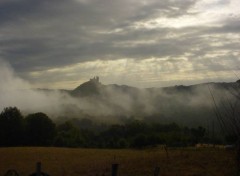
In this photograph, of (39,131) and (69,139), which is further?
(69,139)

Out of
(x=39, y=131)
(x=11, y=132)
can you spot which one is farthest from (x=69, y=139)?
(x=11, y=132)

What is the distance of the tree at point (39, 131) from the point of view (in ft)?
285

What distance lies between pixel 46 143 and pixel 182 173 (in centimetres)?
6340

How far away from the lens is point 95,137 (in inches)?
4405

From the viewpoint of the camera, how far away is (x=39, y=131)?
87.8 meters

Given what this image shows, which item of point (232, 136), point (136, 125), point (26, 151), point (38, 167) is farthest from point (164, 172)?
point (136, 125)

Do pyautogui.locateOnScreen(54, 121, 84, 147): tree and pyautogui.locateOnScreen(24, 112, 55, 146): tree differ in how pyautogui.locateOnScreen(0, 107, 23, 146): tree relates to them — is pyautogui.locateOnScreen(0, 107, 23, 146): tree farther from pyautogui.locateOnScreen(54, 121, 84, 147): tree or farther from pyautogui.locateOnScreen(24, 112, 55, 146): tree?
pyautogui.locateOnScreen(54, 121, 84, 147): tree

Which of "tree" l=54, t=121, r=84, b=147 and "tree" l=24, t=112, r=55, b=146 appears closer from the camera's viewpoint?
"tree" l=54, t=121, r=84, b=147

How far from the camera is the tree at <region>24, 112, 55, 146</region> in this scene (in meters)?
86.9

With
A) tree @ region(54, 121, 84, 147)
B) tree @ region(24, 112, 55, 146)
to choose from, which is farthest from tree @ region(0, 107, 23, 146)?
tree @ region(54, 121, 84, 147)

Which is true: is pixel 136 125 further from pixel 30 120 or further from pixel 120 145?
pixel 30 120

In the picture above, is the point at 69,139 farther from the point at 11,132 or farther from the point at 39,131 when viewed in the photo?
the point at 11,132

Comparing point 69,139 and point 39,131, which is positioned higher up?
point 39,131

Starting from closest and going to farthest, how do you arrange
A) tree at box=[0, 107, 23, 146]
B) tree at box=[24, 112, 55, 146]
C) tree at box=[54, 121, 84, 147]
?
tree at box=[54, 121, 84, 147], tree at box=[24, 112, 55, 146], tree at box=[0, 107, 23, 146]
